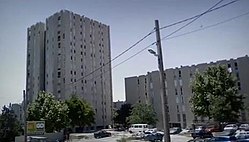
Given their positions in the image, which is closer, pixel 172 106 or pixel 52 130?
pixel 52 130

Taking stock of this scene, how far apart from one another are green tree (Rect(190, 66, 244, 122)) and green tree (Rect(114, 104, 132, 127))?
54846 millimetres

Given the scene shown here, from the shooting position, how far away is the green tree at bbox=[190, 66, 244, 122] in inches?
2090

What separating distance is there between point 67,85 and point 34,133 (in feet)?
199

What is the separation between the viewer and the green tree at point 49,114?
175ft

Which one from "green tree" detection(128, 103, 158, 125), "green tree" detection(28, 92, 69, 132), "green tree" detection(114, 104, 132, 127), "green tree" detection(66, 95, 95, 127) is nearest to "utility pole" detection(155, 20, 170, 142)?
"green tree" detection(28, 92, 69, 132)

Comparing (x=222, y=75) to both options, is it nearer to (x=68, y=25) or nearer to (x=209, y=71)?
(x=209, y=71)

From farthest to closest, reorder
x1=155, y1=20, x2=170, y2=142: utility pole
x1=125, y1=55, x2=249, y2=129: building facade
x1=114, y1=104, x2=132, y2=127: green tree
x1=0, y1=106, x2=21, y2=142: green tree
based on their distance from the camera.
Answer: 1. x1=114, y1=104, x2=132, y2=127: green tree
2. x1=125, y1=55, x2=249, y2=129: building facade
3. x1=0, y1=106, x2=21, y2=142: green tree
4. x1=155, y1=20, x2=170, y2=142: utility pole

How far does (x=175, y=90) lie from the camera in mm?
92438

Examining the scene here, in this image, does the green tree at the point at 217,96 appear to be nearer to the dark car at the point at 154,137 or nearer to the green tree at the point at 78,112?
the dark car at the point at 154,137

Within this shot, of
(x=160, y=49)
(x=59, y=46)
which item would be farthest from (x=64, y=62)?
(x=160, y=49)

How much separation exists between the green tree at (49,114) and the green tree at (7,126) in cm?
635

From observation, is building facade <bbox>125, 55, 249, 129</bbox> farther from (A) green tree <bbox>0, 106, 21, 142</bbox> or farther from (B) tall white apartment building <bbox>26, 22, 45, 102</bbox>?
(A) green tree <bbox>0, 106, 21, 142</bbox>

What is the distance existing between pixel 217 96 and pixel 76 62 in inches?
2489

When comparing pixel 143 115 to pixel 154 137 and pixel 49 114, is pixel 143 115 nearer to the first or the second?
pixel 49 114
